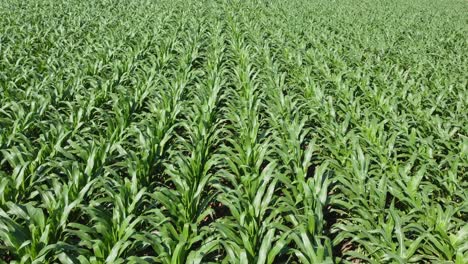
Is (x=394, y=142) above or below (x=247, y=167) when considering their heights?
above

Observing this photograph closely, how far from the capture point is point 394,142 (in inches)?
177

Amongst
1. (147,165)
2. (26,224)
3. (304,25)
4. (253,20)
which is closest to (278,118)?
(147,165)

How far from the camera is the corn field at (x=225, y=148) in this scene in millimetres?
2938

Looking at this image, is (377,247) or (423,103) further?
(423,103)

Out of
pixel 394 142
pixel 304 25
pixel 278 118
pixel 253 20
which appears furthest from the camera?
pixel 253 20

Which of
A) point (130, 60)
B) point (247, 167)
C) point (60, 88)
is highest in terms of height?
point (130, 60)

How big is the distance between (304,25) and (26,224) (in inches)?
410

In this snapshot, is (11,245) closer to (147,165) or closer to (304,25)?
(147,165)

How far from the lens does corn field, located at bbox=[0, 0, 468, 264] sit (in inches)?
116

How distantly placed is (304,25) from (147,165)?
9.20m

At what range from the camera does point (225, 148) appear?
163 inches

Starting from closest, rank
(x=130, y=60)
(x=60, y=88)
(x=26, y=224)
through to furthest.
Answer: (x=26, y=224) → (x=60, y=88) → (x=130, y=60)

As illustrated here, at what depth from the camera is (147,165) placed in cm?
388

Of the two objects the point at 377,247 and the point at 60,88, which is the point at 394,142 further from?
the point at 60,88
